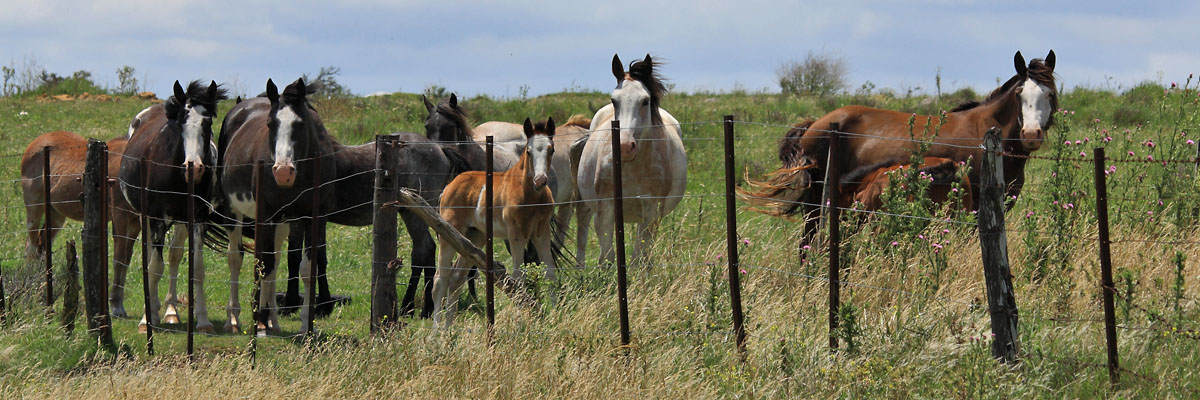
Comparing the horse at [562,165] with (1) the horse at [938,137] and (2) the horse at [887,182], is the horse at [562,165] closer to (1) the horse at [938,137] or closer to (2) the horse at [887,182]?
(1) the horse at [938,137]

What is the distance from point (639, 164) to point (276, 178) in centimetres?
295

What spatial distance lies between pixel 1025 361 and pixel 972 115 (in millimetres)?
5855

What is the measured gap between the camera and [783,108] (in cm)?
2684

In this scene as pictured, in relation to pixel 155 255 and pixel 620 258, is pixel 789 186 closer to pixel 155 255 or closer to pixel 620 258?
pixel 620 258

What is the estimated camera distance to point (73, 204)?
11758mm

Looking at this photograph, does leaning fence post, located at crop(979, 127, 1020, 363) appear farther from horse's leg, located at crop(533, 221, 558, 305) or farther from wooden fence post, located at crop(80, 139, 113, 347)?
wooden fence post, located at crop(80, 139, 113, 347)

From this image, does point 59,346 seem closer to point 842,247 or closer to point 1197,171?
point 842,247

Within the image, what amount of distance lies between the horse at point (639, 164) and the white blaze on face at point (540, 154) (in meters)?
0.66

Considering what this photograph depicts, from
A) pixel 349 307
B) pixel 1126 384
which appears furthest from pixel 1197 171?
pixel 349 307

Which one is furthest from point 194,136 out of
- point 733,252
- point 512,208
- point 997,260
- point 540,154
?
point 997,260

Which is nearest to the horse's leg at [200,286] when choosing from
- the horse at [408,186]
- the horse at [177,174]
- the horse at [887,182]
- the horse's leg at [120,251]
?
the horse at [177,174]

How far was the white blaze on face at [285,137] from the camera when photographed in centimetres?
863

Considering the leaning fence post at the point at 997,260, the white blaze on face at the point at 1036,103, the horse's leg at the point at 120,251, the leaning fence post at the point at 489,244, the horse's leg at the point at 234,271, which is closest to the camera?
the leaning fence post at the point at 997,260

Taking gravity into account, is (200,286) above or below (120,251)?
below
